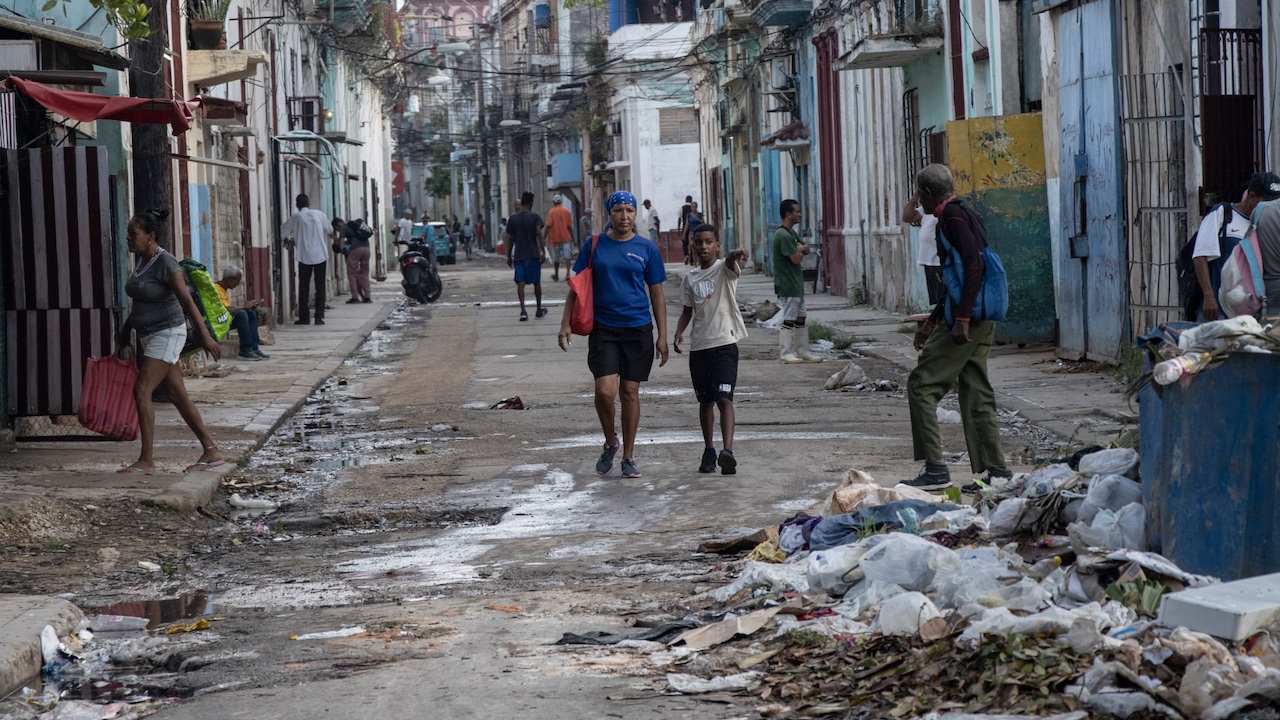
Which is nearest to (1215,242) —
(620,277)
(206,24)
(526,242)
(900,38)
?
(620,277)

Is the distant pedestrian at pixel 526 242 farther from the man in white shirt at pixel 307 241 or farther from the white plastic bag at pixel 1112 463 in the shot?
the white plastic bag at pixel 1112 463

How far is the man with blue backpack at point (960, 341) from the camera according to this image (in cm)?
871

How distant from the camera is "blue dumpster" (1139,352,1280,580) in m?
5.35

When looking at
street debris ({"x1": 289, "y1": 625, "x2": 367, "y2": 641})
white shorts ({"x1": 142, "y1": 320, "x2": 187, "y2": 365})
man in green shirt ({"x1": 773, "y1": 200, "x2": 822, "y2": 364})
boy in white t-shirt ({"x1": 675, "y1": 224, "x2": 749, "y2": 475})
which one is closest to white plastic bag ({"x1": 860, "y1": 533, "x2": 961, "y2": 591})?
street debris ({"x1": 289, "y1": 625, "x2": 367, "y2": 641})

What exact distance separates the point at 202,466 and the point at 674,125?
150 ft

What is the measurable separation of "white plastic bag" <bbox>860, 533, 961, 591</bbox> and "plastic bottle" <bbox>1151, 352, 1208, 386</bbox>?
3.32ft

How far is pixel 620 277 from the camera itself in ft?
32.7

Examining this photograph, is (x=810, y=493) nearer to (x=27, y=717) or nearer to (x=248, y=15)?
(x=27, y=717)

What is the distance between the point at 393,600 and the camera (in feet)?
22.2

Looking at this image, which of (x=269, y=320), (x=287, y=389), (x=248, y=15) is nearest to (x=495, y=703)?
(x=287, y=389)

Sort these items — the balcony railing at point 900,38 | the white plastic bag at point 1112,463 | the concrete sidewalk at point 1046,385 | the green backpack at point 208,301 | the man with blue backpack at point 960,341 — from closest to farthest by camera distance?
the white plastic bag at point 1112,463 → the man with blue backpack at point 960,341 → the concrete sidewalk at point 1046,385 → the green backpack at point 208,301 → the balcony railing at point 900,38

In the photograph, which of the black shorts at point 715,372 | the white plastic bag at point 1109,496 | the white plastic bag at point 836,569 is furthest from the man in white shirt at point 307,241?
the white plastic bag at point 1109,496

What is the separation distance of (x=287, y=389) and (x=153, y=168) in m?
3.33

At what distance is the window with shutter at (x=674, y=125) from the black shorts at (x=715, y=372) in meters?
45.3
